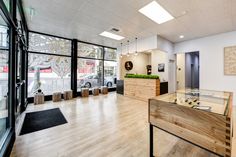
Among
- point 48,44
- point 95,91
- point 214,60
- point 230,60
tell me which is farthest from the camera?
point 95,91

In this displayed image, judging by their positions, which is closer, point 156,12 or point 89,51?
point 156,12

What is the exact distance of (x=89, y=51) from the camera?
743 centimetres

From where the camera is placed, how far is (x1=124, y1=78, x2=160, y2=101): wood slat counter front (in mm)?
5504

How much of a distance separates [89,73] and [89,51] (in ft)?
4.53

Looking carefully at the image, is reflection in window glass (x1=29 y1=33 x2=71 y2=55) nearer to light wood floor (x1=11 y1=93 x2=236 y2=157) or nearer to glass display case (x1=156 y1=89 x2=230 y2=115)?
light wood floor (x1=11 y1=93 x2=236 y2=157)

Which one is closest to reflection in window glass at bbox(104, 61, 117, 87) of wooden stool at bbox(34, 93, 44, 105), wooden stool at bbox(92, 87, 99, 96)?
wooden stool at bbox(92, 87, 99, 96)

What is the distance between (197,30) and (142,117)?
4370 millimetres

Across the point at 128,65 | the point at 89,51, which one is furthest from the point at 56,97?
the point at 128,65

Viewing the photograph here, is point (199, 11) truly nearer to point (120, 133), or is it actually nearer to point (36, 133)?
point (120, 133)

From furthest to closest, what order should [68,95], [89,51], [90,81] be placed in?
1. [90,81]
2. [89,51]
3. [68,95]

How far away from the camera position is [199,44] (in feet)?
19.5

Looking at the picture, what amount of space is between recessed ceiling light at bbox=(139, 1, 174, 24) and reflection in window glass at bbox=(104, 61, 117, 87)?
4.88 metres

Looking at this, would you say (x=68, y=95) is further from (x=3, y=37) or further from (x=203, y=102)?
(x=203, y=102)

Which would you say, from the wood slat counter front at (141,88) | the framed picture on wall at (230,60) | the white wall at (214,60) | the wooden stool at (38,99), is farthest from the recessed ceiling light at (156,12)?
the wooden stool at (38,99)
